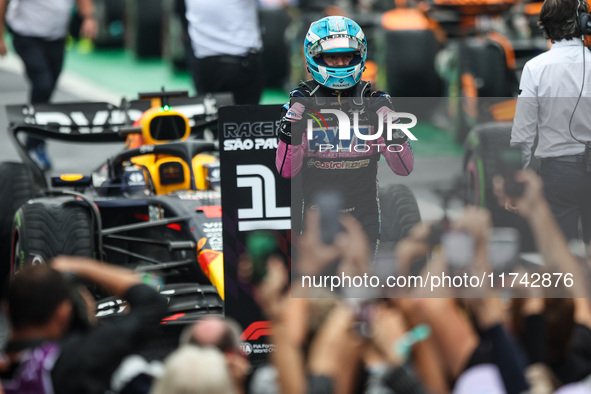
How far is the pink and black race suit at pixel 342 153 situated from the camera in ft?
13.6

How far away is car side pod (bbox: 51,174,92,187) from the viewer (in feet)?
20.4

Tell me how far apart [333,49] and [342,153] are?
49cm

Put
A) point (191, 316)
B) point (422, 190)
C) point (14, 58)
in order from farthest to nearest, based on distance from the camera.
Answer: point (14, 58)
point (191, 316)
point (422, 190)

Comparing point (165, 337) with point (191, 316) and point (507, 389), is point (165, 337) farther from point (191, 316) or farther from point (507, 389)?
point (507, 389)

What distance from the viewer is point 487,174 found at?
13.4 feet

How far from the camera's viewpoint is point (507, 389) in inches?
124

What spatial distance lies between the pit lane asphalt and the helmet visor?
546mm

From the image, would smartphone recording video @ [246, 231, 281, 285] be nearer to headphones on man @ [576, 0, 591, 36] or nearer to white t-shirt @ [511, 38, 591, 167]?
white t-shirt @ [511, 38, 591, 167]

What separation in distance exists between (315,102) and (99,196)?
2.73 meters

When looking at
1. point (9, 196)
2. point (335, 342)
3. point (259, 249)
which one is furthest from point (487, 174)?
point (9, 196)

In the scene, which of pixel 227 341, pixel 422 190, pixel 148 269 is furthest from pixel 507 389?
pixel 148 269

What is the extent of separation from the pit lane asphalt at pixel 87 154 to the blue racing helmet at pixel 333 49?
0.44 m

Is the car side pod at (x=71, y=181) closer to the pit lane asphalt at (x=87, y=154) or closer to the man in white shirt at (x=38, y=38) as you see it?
the man in white shirt at (x=38, y=38)

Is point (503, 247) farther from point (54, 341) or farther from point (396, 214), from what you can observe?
point (54, 341)
